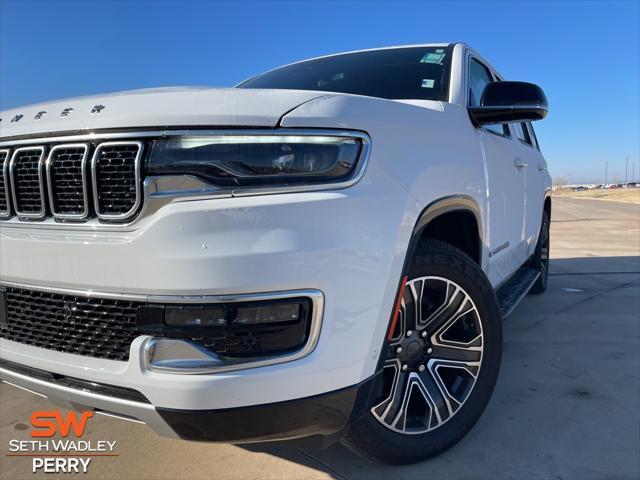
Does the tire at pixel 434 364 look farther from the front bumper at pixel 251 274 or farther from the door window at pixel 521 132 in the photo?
the door window at pixel 521 132

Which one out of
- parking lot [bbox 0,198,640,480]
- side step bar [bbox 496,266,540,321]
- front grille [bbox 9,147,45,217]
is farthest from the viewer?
side step bar [bbox 496,266,540,321]

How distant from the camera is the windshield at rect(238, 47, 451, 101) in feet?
8.68

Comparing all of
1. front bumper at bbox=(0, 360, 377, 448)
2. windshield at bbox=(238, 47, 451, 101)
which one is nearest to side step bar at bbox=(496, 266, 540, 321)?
windshield at bbox=(238, 47, 451, 101)

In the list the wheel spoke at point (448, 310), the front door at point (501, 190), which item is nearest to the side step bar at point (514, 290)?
the front door at point (501, 190)

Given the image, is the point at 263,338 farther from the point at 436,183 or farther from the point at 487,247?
the point at 487,247

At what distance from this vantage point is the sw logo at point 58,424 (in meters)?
2.41

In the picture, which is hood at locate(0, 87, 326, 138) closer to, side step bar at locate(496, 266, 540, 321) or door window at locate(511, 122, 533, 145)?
Result: side step bar at locate(496, 266, 540, 321)

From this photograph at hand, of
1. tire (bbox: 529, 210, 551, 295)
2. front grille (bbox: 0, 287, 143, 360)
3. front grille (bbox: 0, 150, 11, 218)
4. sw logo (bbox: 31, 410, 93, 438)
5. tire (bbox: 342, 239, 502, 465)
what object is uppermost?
front grille (bbox: 0, 150, 11, 218)

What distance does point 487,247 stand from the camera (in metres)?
2.66

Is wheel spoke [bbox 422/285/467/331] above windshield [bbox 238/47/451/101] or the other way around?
the other way around

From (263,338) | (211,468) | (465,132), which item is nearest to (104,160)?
(263,338)

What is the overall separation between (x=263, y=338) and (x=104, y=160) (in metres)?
0.73

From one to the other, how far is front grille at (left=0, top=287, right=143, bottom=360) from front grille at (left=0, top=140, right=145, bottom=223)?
10.6 inches

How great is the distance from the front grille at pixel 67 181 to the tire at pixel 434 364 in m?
1.19
